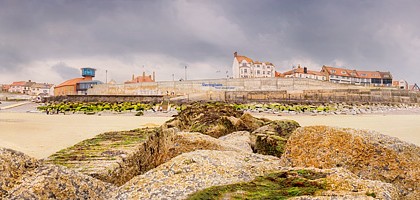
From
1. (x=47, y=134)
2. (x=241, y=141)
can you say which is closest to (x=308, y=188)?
(x=241, y=141)

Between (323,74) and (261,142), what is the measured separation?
4344 inches

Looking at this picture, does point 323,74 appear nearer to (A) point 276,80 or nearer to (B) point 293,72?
(B) point 293,72

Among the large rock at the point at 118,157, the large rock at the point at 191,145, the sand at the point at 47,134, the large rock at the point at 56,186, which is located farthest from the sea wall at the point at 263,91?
the large rock at the point at 56,186

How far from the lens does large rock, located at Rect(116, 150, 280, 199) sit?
2.57 meters

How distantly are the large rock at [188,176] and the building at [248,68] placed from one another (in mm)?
91855

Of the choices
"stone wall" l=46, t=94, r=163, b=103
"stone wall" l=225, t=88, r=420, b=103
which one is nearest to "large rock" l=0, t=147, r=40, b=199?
"stone wall" l=225, t=88, r=420, b=103

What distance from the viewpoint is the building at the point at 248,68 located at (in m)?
94.8

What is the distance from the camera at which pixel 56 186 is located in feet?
8.10

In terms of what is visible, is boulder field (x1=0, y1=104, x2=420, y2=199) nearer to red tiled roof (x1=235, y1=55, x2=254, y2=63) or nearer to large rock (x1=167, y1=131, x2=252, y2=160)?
large rock (x1=167, y1=131, x2=252, y2=160)

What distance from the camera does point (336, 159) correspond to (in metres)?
3.59

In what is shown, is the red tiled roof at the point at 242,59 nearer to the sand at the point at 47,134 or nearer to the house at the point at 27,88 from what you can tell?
the sand at the point at 47,134

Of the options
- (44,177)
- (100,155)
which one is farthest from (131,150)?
(44,177)

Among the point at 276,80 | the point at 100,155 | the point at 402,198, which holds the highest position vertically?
the point at 276,80

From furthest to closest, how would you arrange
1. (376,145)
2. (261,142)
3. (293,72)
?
(293,72)
(261,142)
(376,145)
